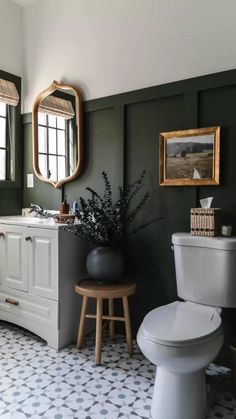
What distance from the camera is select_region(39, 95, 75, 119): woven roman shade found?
8.25 ft

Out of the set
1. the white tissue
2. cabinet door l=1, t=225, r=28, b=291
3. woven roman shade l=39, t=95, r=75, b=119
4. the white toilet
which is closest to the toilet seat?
the white toilet

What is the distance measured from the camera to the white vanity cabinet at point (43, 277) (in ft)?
6.88

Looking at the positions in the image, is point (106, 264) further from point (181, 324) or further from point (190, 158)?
point (190, 158)

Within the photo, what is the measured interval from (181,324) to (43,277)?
105 centimetres

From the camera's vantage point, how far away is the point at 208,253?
67.3 inches

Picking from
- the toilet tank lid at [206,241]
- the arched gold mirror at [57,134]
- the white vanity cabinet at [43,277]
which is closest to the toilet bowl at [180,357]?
the toilet tank lid at [206,241]

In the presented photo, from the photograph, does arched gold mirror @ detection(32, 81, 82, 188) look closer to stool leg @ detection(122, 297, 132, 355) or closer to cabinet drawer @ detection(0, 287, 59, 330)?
cabinet drawer @ detection(0, 287, 59, 330)

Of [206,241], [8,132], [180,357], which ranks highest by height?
[8,132]

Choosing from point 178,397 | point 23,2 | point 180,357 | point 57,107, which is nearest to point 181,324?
point 180,357

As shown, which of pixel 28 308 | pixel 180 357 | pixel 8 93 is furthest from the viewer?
pixel 8 93

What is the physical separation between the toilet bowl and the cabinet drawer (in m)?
0.83

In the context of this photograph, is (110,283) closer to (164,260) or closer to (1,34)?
(164,260)

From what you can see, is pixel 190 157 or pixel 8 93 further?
pixel 8 93

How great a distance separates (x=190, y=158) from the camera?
1.99 m
